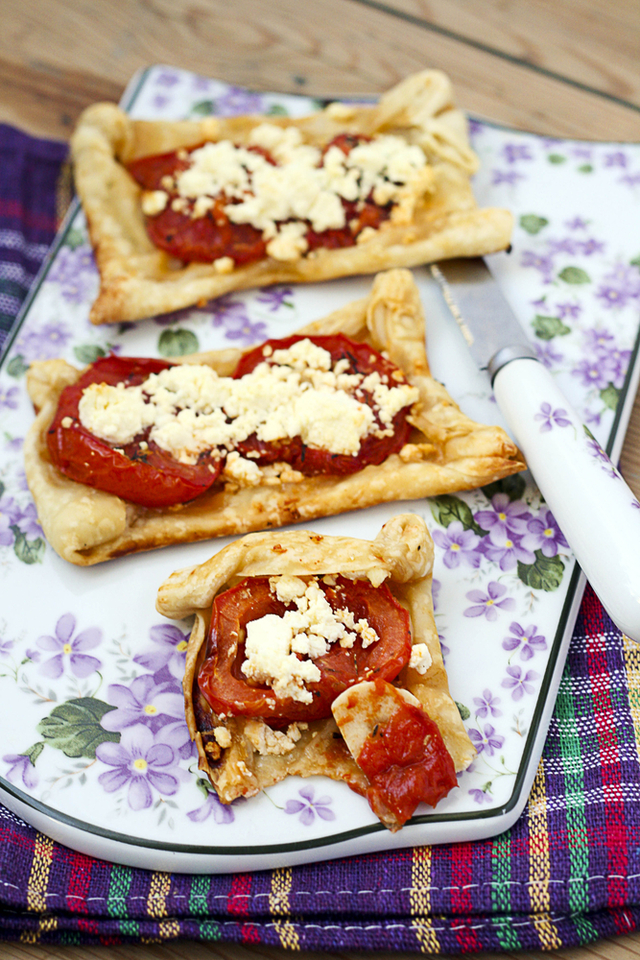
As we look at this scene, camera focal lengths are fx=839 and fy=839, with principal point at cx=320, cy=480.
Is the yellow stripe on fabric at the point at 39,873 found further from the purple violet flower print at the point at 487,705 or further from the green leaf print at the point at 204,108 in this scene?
the green leaf print at the point at 204,108

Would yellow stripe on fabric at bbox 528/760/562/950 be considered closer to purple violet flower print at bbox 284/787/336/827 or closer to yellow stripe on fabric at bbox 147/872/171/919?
purple violet flower print at bbox 284/787/336/827

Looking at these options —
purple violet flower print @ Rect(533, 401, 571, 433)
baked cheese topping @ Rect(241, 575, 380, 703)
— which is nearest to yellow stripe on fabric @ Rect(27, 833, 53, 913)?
baked cheese topping @ Rect(241, 575, 380, 703)

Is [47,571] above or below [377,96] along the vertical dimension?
below

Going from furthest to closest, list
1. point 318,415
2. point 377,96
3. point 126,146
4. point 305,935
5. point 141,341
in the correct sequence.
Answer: point 377,96
point 126,146
point 141,341
point 318,415
point 305,935

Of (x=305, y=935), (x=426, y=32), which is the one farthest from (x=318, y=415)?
(x=426, y=32)

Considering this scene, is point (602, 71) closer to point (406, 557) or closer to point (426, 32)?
point (426, 32)

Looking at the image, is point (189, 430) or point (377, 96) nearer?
point (189, 430)

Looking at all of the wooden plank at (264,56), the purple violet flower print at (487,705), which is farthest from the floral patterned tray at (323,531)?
the wooden plank at (264,56)
